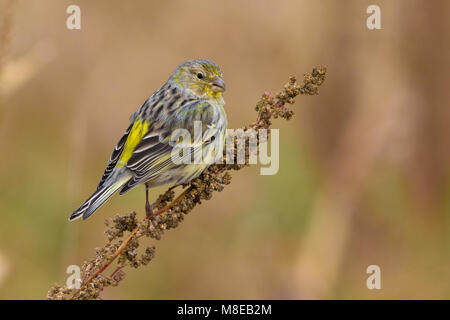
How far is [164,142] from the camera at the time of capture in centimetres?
419

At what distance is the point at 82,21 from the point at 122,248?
12.2 feet

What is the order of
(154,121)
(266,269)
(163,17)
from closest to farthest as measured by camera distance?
(154,121)
(266,269)
(163,17)

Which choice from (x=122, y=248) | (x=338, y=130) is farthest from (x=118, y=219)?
(x=338, y=130)

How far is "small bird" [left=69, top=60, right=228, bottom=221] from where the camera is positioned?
12.9 ft

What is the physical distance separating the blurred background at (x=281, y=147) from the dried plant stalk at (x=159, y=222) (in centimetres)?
164

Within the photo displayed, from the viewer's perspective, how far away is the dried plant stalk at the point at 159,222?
112 inches

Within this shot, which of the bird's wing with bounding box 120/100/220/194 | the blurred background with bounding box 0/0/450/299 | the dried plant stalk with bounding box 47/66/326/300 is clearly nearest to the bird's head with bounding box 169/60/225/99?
the bird's wing with bounding box 120/100/220/194

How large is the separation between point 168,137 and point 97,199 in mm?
710

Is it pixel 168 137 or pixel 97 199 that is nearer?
pixel 97 199

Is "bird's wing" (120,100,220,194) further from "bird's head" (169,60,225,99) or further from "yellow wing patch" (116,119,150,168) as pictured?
"bird's head" (169,60,225,99)

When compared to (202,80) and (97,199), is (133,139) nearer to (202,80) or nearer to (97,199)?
(97,199)

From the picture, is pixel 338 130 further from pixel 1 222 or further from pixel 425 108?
pixel 1 222

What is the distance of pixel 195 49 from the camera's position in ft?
21.9

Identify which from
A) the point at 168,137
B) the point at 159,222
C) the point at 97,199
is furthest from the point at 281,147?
the point at 159,222
